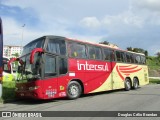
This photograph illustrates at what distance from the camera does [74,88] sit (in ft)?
50.4

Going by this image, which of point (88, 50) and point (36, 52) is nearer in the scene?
point (36, 52)

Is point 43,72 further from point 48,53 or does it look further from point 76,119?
point 76,119

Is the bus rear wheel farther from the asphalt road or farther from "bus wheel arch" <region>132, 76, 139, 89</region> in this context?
the asphalt road

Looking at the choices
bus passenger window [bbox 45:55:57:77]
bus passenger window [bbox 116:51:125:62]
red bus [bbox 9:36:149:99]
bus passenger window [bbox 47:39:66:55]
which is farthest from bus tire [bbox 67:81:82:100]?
bus passenger window [bbox 116:51:125:62]

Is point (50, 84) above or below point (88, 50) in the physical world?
below

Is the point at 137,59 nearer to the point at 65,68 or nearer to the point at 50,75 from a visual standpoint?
the point at 65,68

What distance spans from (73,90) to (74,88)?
0.17 metres

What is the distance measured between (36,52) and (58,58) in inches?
52.9

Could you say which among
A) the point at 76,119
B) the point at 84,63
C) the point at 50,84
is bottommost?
the point at 76,119

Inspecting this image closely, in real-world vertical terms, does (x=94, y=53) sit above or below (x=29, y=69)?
above

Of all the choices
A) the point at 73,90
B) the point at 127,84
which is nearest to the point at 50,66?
the point at 73,90

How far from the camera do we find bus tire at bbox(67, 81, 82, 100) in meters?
15.0

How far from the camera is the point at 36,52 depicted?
13469 millimetres

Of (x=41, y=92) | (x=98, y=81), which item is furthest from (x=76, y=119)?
(x=98, y=81)
